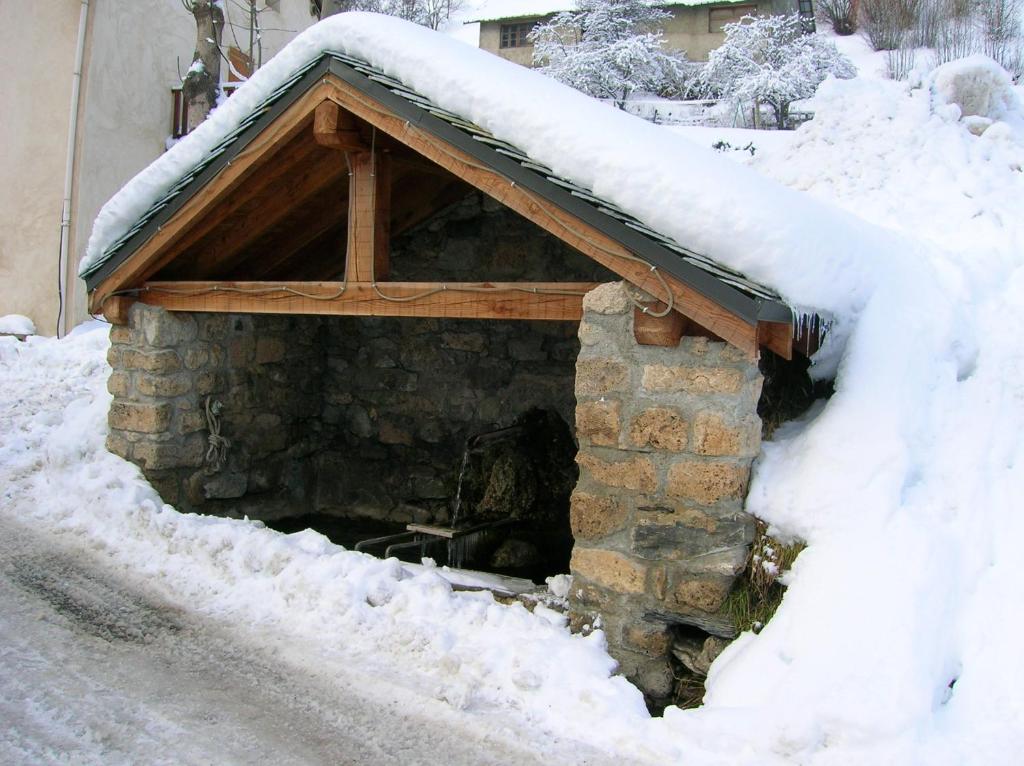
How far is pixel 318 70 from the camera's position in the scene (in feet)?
14.6

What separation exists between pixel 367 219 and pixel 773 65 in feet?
42.5

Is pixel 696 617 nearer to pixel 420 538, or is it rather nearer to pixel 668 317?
pixel 668 317

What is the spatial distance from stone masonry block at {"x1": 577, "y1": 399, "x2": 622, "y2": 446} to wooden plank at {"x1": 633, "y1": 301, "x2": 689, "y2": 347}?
0.35m

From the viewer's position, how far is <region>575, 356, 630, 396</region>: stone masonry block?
3.90 meters

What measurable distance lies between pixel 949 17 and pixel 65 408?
18.4 m

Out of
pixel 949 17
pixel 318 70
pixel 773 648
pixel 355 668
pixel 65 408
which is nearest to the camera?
pixel 773 648

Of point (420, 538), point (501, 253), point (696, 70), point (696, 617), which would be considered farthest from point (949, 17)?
point (696, 617)

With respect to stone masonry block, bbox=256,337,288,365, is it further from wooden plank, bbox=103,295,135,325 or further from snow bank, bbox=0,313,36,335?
snow bank, bbox=0,313,36,335

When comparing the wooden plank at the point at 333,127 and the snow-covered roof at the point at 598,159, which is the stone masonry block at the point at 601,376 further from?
the wooden plank at the point at 333,127

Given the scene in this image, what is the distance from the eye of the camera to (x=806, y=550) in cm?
354

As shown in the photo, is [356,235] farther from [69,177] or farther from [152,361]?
[69,177]

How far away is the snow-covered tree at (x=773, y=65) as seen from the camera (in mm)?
14070

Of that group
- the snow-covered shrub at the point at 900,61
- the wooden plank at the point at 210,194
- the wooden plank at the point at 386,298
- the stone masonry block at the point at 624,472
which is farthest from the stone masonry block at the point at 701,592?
the snow-covered shrub at the point at 900,61

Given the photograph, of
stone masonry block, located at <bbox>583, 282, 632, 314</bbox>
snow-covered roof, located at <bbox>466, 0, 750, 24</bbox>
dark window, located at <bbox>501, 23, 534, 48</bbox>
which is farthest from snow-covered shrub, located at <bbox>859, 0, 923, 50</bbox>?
stone masonry block, located at <bbox>583, 282, 632, 314</bbox>
